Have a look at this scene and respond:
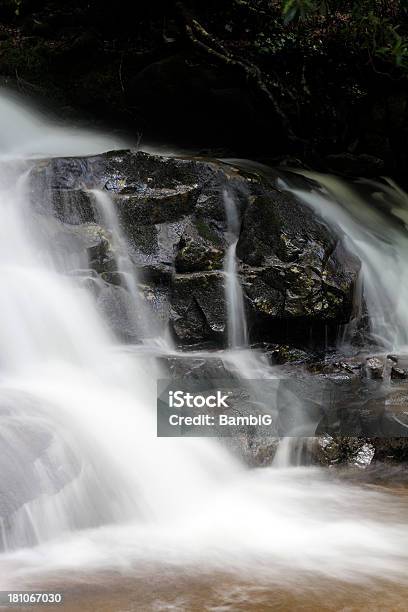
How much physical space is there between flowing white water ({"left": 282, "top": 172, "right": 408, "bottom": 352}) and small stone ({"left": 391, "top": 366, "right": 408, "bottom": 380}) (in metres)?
1.04

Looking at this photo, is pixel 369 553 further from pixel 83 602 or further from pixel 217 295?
pixel 217 295

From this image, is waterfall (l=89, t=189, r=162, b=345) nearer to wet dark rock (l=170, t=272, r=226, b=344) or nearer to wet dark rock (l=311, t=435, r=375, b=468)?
wet dark rock (l=170, t=272, r=226, b=344)

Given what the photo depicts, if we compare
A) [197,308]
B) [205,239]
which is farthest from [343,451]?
[205,239]

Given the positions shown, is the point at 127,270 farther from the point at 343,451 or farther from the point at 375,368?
the point at 343,451

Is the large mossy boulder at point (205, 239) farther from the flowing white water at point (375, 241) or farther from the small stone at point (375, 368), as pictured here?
the small stone at point (375, 368)

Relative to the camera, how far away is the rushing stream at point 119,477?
123 inches

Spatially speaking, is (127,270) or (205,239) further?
(205,239)

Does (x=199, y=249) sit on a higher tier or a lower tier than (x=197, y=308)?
higher

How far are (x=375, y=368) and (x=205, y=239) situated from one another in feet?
6.82

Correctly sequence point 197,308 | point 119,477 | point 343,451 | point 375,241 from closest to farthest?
point 119,477 < point 343,451 < point 197,308 < point 375,241

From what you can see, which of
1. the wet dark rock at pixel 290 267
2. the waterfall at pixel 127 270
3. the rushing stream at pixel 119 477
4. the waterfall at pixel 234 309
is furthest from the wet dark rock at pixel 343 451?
the waterfall at pixel 127 270

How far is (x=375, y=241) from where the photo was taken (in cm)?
766

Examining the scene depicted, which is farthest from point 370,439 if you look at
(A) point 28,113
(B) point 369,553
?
(A) point 28,113

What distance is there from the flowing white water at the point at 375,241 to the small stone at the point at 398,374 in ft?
3.40
